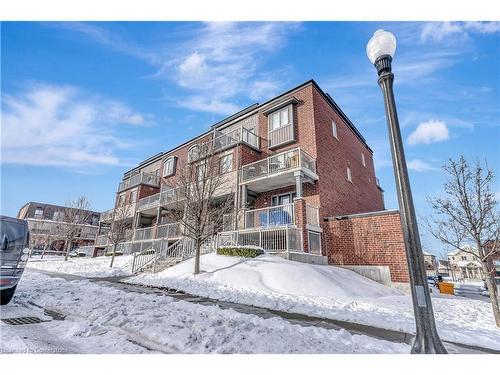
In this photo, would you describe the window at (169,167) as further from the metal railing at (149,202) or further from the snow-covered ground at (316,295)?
the snow-covered ground at (316,295)

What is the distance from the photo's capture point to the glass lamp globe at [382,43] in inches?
131

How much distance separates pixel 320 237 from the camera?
12.8 metres

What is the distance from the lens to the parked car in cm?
526

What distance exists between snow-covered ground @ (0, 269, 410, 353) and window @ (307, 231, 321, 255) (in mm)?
8053

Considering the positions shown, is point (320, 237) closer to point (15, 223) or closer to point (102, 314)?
point (102, 314)

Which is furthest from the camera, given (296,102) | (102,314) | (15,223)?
(296,102)

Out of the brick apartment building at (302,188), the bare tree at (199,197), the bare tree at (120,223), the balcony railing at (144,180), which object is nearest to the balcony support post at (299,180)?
the brick apartment building at (302,188)

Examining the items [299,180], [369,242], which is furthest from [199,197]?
[369,242]

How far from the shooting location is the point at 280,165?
14.4m

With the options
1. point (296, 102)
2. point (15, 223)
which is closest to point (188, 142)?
point (296, 102)

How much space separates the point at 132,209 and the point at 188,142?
8.65 metres

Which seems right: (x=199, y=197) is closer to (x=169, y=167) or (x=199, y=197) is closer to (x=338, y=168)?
(x=338, y=168)

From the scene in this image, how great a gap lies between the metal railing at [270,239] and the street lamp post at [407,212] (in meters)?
8.26

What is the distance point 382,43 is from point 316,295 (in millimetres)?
6512
